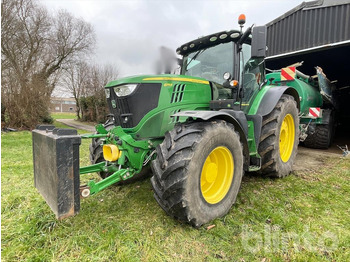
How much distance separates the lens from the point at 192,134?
210 cm

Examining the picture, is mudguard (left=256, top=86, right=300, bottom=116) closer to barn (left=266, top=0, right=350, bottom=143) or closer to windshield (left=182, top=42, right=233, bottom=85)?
windshield (left=182, top=42, right=233, bottom=85)

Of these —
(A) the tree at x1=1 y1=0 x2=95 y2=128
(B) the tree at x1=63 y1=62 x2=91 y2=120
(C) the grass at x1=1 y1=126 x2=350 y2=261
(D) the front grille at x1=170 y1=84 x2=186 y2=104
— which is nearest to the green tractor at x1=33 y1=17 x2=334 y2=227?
(D) the front grille at x1=170 y1=84 x2=186 y2=104

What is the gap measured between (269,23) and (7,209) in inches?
366

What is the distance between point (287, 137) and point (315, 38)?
4757 millimetres

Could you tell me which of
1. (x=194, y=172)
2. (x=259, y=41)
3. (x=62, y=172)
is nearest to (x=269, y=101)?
(x=259, y=41)

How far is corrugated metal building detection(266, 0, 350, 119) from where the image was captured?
636 centimetres

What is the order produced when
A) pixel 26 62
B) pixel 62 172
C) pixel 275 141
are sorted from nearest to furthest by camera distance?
pixel 62 172 < pixel 275 141 < pixel 26 62

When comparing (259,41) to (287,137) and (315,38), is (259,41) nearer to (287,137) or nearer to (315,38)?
(287,137)

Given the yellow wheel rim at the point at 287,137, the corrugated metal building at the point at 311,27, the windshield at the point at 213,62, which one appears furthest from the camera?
the corrugated metal building at the point at 311,27

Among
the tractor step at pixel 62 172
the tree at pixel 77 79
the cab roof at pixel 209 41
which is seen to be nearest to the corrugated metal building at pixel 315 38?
the cab roof at pixel 209 41

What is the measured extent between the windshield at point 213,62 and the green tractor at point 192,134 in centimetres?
1

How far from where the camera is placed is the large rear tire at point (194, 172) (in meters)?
1.96

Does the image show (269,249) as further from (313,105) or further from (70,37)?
(70,37)

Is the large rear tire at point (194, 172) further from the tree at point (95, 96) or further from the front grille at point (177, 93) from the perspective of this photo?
the tree at point (95, 96)
